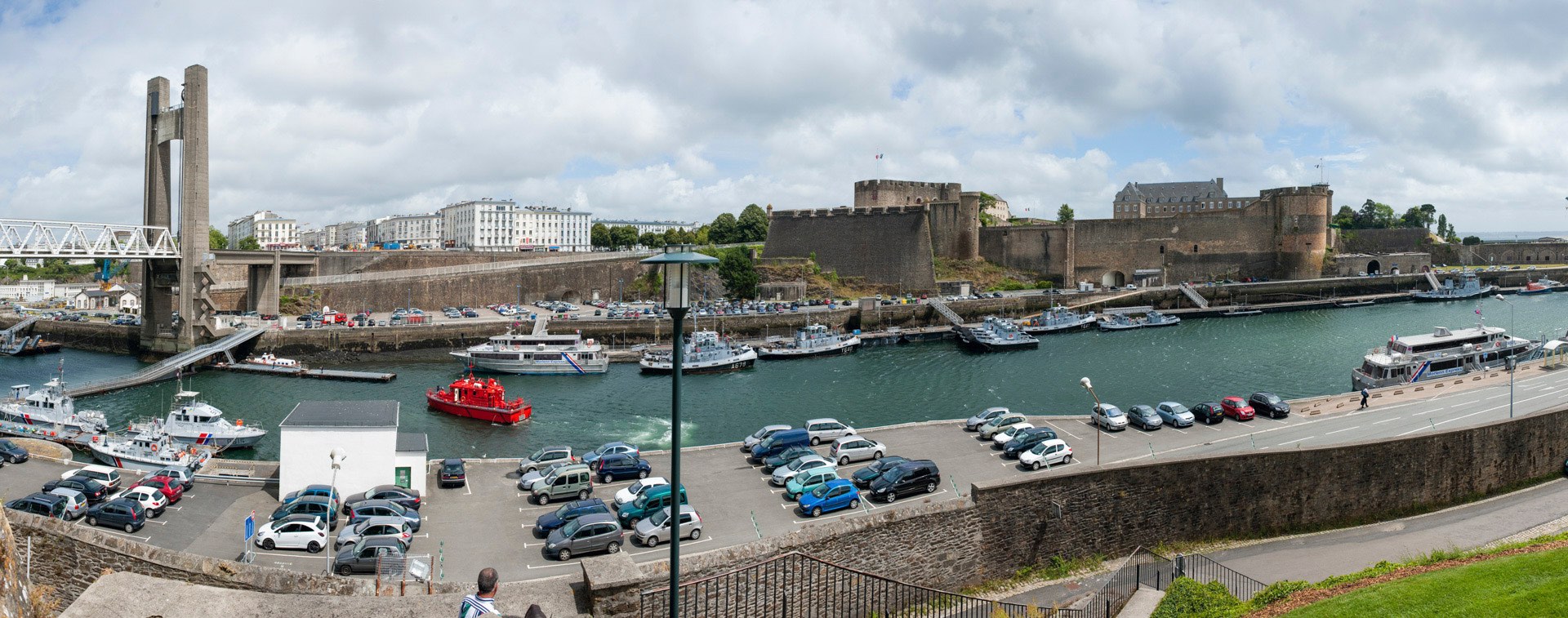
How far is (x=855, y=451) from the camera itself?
19594mm

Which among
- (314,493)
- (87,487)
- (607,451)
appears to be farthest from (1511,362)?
(87,487)

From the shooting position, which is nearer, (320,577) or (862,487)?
(320,577)

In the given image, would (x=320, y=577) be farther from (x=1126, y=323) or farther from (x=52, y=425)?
(x=1126, y=323)

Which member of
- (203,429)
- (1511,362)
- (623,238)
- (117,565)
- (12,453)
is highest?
(623,238)

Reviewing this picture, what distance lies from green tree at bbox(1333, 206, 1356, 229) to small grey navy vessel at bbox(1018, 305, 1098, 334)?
51.8 meters

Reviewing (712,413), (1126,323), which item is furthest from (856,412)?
(1126,323)

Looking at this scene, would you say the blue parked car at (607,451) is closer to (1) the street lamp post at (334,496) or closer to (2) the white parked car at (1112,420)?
(1) the street lamp post at (334,496)

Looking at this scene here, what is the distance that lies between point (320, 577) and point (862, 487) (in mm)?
10731

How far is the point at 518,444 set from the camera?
26828mm

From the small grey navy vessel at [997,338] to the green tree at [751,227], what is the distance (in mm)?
39723

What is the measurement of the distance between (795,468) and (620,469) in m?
3.54

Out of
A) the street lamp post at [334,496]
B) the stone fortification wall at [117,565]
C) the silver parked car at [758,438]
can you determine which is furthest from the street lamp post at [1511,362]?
the street lamp post at [334,496]

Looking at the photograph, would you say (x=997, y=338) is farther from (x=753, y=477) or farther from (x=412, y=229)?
(x=412, y=229)

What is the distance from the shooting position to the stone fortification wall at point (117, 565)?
822 cm
